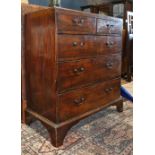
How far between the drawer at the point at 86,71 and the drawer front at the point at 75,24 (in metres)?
0.22

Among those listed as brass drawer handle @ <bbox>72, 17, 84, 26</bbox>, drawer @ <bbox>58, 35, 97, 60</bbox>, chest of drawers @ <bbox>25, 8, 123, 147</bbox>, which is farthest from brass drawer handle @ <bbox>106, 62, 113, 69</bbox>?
brass drawer handle @ <bbox>72, 17, 84, 26</bbox>

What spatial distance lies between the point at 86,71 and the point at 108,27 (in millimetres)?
458

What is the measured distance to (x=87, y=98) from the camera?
A: 5.14 feet

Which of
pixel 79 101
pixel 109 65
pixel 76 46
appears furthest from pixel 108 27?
pixel 79 101

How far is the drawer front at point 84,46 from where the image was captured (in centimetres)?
131

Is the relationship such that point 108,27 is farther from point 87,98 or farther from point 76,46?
point 87,98

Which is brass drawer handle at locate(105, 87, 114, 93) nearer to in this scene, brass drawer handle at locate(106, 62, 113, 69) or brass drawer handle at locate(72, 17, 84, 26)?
brass drawer handle at locate(106, 62, 113, 69)

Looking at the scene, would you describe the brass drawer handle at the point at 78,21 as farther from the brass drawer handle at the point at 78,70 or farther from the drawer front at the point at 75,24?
the brass drawer handle at the point at 78,70

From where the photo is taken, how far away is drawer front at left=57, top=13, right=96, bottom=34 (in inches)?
50.3

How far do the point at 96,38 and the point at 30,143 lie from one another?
3.09ft

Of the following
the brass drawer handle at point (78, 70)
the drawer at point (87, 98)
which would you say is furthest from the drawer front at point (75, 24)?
the drawer at point (87, 98)
